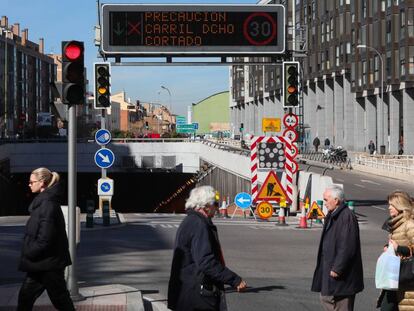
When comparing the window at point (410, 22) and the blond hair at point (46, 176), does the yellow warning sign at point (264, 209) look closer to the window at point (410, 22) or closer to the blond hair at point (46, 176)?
the blond hair at point (46, 176)

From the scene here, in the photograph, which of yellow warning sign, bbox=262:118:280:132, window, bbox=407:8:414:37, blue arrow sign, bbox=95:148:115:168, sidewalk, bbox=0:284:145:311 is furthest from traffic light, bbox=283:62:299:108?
window, bbox=407:8:414:37

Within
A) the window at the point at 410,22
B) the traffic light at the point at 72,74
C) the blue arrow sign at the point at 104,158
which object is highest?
the window at the point at 410,22

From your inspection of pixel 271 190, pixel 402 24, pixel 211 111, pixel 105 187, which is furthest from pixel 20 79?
pixel 271 190

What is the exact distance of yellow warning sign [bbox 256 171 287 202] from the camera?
77.4ft

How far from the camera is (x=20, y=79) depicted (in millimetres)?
148500

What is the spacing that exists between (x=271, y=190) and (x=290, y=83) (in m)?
3.15

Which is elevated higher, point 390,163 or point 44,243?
point 44,243

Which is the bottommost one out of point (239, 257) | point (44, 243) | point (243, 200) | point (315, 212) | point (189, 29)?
point (239, 257)

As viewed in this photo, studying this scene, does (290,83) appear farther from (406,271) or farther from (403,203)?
(406,271)

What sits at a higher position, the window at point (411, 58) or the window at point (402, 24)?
the window at point (402, 24)

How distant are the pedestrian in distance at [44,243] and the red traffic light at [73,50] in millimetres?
2857

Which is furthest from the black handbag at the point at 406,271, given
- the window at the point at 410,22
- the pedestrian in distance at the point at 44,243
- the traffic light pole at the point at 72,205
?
the window at the point at 410,22

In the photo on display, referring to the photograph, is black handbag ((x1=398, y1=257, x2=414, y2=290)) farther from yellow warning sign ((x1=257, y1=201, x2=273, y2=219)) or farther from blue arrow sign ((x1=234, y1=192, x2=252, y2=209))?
blue arrow sign ((x1=234, y1=192, x2=252, y2=209))

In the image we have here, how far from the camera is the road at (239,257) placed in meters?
11.5
